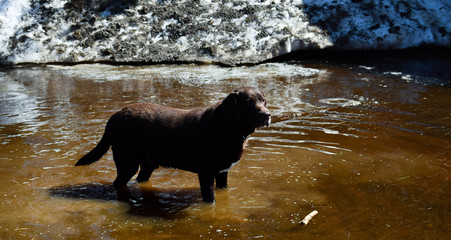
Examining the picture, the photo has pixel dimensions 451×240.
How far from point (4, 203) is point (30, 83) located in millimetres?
7290

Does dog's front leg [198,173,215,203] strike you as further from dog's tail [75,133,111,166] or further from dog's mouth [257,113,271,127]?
dog's tail [75,133,111,166]

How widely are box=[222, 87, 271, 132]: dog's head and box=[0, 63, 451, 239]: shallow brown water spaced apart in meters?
0.96

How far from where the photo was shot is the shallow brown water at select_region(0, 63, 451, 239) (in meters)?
4.80

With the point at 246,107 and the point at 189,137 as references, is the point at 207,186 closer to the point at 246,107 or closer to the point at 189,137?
the point at 189,137

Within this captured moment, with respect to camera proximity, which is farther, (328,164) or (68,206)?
(328,164)

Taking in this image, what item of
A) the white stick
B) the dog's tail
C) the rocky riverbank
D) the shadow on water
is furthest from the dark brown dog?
the rocky riverbank

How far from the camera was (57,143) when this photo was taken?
7.51m

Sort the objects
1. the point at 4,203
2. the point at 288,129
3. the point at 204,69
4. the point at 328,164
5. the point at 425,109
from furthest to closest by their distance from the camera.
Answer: the point at 204,69 < the point at 425,109 < the point at 288,129 < the point at 328,164 < the point at 4,203

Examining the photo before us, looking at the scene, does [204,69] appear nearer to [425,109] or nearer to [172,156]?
[425,109]

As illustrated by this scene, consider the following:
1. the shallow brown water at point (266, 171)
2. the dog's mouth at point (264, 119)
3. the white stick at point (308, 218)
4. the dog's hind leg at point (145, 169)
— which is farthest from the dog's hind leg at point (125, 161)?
the white stick at point (308, 218)

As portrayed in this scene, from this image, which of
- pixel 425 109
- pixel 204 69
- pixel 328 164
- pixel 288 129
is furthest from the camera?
pixel 204 69

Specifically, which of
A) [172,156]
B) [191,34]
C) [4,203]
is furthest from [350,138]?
[191,34]

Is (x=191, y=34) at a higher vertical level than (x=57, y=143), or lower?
higher

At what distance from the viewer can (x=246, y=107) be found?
5160 millimetres
